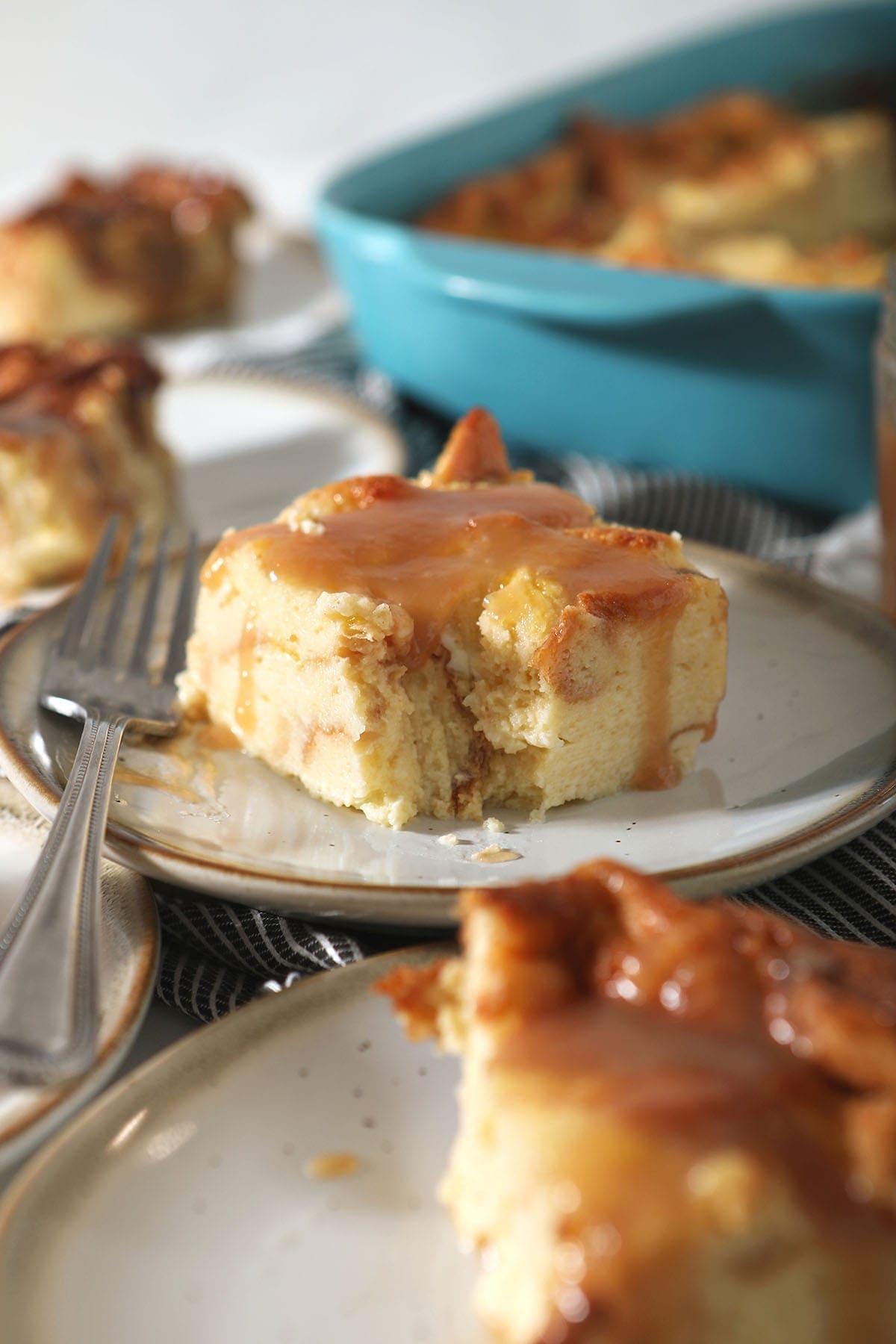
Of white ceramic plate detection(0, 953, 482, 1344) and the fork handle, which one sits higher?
the fork handle

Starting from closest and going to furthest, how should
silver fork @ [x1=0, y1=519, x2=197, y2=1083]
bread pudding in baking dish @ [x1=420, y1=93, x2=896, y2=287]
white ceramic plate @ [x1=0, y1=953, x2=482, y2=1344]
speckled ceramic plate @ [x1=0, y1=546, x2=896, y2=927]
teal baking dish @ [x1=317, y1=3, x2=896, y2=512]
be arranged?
white ceramic plate @ [x1=0, y1=953, x2=482, y2=1344] → silver fork @ [x1=0, y1=519, x2=197, y2=1083] → speckled ceramic plate @ [x1=0, y1=546, x2=896, y2=927] → teal baking dish @ [x1=317, y1=3, x2=896, y2=512] → bread pudding in baking dish @ [x1=420, y1=93, x2=896, y2=287]

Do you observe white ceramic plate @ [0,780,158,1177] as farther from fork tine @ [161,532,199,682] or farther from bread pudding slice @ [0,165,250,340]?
bread pudding slice @ [0,165,250,340]

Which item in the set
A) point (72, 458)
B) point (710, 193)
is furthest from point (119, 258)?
point (710, 193)

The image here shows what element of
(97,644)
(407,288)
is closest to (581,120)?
(407,288)

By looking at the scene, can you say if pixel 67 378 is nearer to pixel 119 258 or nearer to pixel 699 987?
pixel 119 258

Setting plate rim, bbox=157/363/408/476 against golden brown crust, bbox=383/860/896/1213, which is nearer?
golden brown crust, bbox=383/860/896/1213

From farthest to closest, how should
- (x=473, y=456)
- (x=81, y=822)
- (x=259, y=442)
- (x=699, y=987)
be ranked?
1. (x=259, y=442)
2. (x=473, y=456)
3. (x=81, y=822)
4. (x=699, y=987)

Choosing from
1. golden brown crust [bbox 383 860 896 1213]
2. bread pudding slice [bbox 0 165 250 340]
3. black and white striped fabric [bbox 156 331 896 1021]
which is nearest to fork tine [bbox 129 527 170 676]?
black and white striped fabric [bbox 156 331 896 1021]

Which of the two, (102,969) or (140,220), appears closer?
(102,969)
